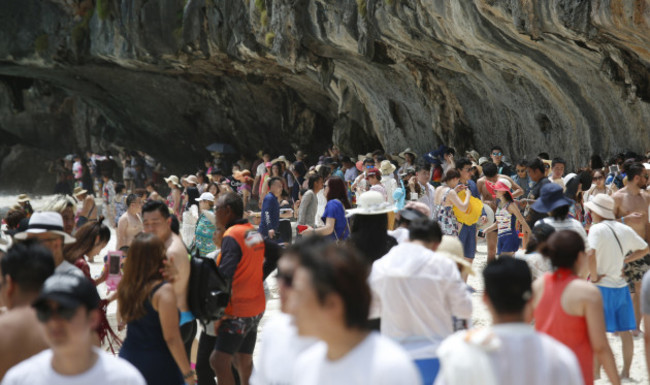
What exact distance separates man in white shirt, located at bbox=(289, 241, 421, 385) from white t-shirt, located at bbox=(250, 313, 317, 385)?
668mm

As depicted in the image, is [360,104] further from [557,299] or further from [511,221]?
[557,299]

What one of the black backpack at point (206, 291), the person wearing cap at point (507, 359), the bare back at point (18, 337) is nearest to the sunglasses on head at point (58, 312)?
the bare back at point (18, 337)

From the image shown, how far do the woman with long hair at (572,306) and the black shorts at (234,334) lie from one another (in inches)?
90.3

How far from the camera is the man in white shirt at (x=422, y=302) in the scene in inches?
165

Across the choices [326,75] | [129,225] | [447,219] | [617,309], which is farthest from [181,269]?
[326,75]

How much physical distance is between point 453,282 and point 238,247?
6.30 ft

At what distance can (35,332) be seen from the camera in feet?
12.0

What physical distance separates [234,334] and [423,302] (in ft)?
6.12

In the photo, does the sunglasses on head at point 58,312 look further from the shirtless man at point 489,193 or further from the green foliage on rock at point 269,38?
the green foliage on rock at point 269,38

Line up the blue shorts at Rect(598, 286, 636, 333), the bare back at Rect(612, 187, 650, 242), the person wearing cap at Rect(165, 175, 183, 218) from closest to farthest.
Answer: the blue shorts at Rect(598, 286, 636, 333), the bare back at Rect(612, 187, 650, 242), the person wearing cap at Rect(165, 175, 183, 218)

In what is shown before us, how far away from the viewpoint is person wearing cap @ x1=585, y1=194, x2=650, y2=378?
236 inches

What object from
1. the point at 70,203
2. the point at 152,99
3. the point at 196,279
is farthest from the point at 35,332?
the point at 152,99

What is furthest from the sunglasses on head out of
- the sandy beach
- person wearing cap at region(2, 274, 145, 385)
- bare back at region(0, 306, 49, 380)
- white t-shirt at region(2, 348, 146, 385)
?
the sandy beach

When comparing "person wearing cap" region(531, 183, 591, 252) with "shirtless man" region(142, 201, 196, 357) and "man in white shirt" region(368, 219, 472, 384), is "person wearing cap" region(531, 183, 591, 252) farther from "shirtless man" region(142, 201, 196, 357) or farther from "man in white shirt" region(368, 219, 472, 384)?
"shirtless man" region(142, 201, 196, 357)
